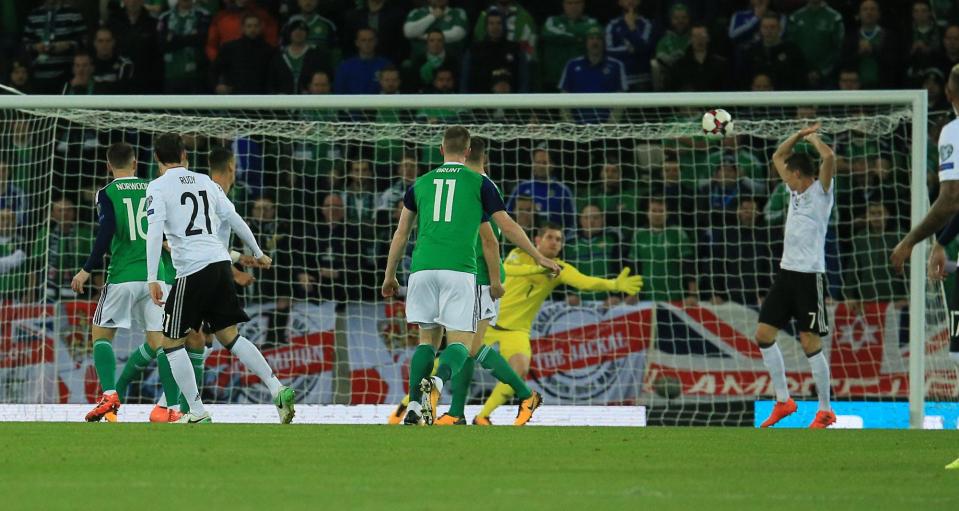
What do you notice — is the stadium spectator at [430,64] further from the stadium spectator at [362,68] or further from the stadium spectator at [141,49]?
the stadium spectator at [141,49]

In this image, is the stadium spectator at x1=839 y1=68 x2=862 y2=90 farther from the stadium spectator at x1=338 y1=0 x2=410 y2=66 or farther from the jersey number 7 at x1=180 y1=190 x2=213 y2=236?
the jersey number 7 at x1=180 y1=190 x2=213 y2=236

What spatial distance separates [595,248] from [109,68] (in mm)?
6366

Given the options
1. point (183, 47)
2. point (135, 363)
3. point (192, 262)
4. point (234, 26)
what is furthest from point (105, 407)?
point (234, 26)

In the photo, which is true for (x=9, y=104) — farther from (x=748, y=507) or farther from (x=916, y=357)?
(x=748, y=507)

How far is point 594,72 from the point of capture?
1652 centimetres

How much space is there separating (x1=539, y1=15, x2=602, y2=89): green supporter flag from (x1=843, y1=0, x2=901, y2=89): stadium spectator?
280 centimetres

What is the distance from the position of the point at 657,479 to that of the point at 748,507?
0.95 meters

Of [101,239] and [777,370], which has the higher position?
[101,239]

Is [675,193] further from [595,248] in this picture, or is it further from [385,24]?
[385,24]

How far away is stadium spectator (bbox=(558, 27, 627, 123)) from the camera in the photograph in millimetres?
16453

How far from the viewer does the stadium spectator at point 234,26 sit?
17584 millimetres

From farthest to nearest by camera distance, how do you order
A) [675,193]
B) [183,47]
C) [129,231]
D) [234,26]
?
[234,26] < [183,47] < [675,193] < [129,231]

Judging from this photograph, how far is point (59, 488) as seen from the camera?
19.6ft

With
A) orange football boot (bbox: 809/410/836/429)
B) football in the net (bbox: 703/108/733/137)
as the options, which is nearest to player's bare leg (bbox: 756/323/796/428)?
orange football boot (bbox: 809/410/836/429)
